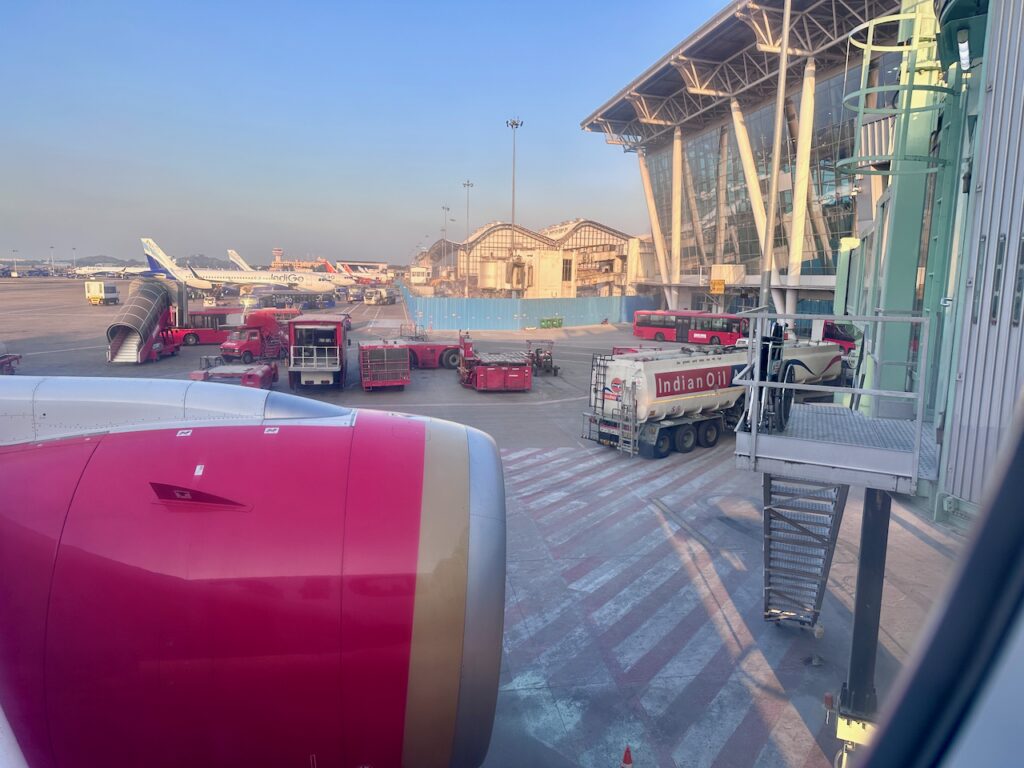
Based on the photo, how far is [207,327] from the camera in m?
48.4

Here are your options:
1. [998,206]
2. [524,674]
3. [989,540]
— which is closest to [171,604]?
[989,540]

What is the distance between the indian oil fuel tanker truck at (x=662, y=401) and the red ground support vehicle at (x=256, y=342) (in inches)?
958

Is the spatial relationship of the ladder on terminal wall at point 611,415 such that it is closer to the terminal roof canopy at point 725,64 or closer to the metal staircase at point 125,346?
the terminal roof canopy at point 725,64

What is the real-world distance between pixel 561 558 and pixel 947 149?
32.5ft

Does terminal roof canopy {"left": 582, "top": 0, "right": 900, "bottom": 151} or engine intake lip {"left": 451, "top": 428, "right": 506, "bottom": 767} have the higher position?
terminal roof canopy {"left": 582, "top": 0, "right": 900, "bottom": 151}

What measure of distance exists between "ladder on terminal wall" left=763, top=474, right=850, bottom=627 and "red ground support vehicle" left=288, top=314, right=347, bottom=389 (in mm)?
24795

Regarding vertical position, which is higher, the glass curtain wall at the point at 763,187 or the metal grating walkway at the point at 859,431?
the glass curtain wall at the point at 763,187

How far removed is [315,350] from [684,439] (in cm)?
1837

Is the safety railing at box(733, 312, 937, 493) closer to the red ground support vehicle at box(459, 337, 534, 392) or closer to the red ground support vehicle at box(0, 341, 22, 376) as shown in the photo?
the red ground support vehicle at box(459, 337, 534, 392)

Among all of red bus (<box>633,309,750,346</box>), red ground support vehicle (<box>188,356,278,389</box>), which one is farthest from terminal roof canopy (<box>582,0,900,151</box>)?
red ground support vehicle (<box>188,356,278,389</box>)

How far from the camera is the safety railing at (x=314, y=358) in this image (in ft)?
103

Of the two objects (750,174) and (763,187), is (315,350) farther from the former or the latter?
(763,187)

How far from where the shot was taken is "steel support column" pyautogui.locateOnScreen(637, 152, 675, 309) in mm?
73125

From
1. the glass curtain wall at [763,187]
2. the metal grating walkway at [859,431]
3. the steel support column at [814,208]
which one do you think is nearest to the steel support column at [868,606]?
the metal grating walkway at [859,431]
